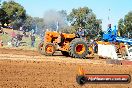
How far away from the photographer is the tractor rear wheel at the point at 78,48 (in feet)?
53.7

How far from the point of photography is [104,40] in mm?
19141

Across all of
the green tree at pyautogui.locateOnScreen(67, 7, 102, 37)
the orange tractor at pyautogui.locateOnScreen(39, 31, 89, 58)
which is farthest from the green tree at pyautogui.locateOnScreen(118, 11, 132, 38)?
the orange tractor at pyautogui.locateOnScreen(39, 31, 89, 58)

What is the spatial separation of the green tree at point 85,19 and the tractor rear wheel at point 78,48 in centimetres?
2606

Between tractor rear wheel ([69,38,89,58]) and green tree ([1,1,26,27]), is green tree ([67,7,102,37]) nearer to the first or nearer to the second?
tractor rear wheel ([69,38,89,58])

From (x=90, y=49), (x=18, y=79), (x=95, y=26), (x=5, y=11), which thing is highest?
(x=5, y=11)

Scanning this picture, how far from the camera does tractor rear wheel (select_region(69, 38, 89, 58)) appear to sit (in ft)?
53.7

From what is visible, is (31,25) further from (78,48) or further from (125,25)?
(78,48)

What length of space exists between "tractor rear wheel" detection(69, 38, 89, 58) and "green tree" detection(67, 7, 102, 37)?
26058 mm

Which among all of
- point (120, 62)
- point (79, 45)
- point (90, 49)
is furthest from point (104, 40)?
point (120, 62)

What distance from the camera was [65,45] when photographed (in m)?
17.0

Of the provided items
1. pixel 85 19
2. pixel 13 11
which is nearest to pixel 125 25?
pixel 85 19

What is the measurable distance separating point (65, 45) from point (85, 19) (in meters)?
28.6

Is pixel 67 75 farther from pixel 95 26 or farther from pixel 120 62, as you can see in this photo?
pixel 95 26

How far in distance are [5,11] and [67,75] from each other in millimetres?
74712
